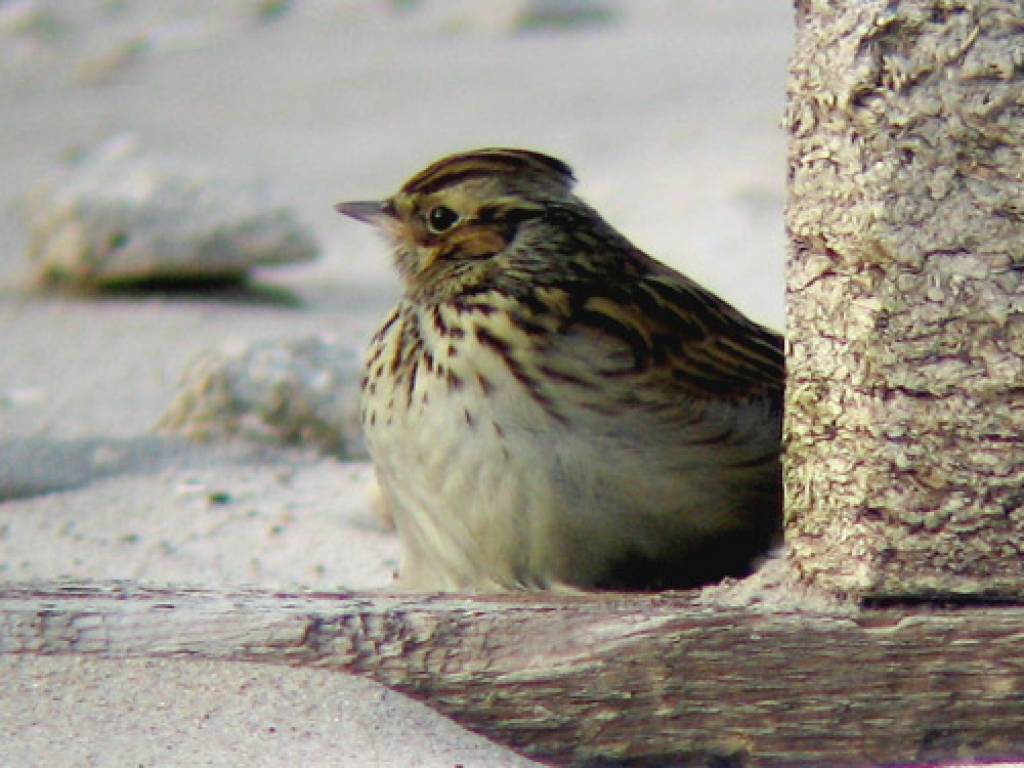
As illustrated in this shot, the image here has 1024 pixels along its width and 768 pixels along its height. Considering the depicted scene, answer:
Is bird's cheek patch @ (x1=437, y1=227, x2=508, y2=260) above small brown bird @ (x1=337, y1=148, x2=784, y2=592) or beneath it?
above

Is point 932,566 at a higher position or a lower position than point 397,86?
lower

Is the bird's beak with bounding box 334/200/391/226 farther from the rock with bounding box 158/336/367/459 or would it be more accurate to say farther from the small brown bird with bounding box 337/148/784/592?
the rock with bounding box 158/336/367/459

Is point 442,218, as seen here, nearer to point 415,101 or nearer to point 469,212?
point 469,212

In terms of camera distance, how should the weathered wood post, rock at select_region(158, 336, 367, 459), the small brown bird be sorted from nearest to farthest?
the weathered wood post → the small brown bird → rock at select_region(158, 336, 367, 459)

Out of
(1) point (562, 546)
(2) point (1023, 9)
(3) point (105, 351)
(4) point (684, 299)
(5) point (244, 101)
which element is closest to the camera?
(2) point (1023, 9)

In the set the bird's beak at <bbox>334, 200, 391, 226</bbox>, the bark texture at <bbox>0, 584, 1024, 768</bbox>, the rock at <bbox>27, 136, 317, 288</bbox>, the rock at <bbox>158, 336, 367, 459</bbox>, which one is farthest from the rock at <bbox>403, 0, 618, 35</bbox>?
the bark texture at <bbox>0, 584, 1024, 768</bbox>

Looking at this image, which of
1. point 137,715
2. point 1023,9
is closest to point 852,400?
point 1023,9

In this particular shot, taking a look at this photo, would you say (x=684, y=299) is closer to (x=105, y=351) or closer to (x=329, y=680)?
(x=329, y=680)
